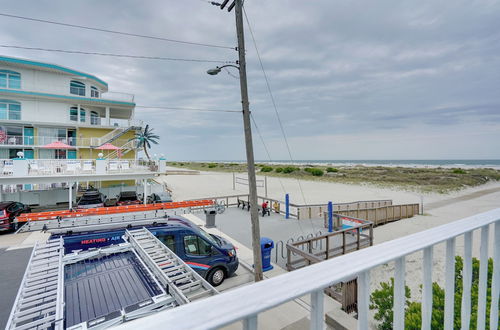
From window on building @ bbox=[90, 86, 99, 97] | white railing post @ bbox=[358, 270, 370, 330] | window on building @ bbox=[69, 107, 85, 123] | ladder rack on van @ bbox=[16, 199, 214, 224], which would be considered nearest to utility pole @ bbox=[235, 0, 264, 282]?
white railing post @ bbox=[358, 270, 370, 330]

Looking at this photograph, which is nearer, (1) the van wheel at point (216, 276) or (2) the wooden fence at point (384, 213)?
(1) the van wheel at point (216, 276)

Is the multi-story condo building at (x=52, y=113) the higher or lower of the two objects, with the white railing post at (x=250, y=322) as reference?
higher

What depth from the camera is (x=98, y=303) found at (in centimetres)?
337

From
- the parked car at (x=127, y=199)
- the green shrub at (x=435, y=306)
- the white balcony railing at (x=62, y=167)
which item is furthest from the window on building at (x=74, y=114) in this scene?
the green shrub at (x=435, y=306)

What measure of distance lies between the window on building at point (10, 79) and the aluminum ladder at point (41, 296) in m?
24.3

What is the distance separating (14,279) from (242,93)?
8371mm

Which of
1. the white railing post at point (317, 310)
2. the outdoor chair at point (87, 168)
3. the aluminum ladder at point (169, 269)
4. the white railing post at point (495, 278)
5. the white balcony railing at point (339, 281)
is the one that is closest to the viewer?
the white balcony railing at point (339, 281)

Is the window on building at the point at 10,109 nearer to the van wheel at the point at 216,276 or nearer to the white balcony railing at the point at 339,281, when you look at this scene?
the van wheel at the point at 216,276

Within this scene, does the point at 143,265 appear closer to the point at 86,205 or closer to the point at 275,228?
the point at 275,228

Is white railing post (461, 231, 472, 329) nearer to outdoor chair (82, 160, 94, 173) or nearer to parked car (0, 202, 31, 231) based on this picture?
parked car (0, 202, 31, 231)

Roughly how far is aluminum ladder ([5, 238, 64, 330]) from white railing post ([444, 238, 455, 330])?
144 inches

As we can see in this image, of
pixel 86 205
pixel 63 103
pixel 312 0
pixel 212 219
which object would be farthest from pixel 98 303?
pixel 63 103

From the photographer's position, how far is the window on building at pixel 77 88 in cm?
2255

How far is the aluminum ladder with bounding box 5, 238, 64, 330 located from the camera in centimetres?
274
